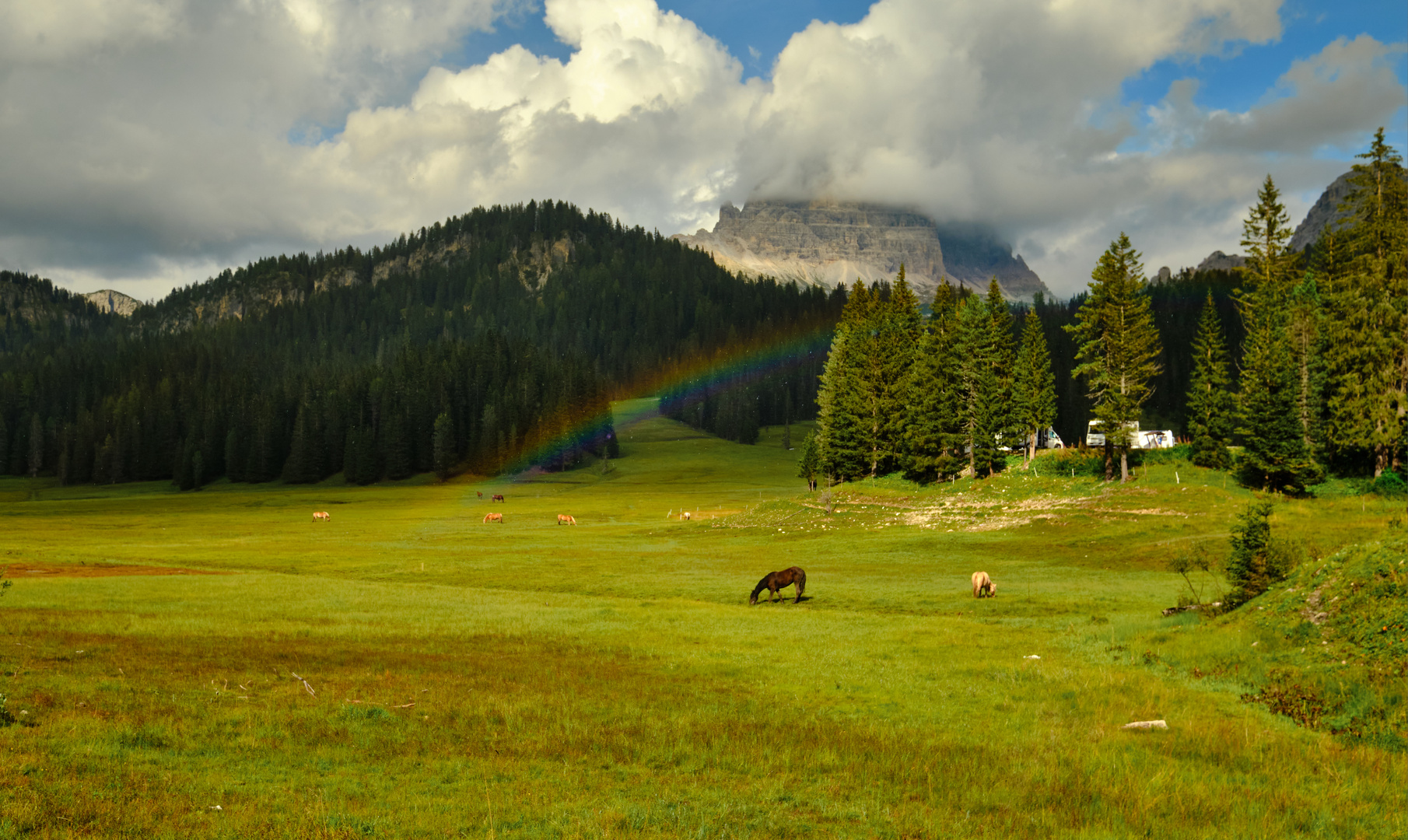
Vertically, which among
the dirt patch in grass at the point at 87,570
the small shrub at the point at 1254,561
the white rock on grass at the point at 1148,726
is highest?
the small shrub at the point at 1254,561

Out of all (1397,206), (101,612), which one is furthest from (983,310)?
(101,612)

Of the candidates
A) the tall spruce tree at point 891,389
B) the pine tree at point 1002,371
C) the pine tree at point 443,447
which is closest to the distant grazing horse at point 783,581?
the pine tree at point 1002,371

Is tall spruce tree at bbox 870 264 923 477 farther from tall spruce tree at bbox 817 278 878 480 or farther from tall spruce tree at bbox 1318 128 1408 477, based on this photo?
tall spruce tree at bbox 1318 128 1408 477

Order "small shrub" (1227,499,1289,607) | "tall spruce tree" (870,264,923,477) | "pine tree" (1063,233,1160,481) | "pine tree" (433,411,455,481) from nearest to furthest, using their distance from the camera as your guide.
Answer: "small shrub" (1227,499,1289,607) < "pine tree" (1063,233,1160,481) < "tall spruce tree" (870,264,923,477) < "pine tree" (433,411,455,481)

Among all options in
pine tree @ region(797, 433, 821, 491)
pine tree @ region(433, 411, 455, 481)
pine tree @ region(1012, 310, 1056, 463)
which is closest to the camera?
pine tree @ region(1012, 310, 1056, 463)

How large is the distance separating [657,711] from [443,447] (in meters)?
152

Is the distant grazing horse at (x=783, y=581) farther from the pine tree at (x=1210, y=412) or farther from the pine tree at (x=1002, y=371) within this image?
the pine tree at (x=1002, y=371)

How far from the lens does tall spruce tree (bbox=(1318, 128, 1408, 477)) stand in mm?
50344

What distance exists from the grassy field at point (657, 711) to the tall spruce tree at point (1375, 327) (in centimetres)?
1707

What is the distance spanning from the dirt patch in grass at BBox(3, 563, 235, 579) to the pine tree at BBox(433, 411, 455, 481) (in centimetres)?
11314

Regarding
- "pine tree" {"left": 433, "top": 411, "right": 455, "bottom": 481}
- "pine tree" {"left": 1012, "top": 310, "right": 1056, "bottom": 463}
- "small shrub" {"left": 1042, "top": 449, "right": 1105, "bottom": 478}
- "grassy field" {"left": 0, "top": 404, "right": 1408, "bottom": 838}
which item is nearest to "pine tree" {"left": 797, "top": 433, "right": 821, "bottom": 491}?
"pine tree" {"left": 1012, "top": 310, "right": 1056, "bottom": 463}

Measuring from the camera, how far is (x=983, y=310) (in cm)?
7912

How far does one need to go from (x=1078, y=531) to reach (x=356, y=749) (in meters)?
48.3

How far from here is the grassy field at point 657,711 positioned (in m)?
9.73
